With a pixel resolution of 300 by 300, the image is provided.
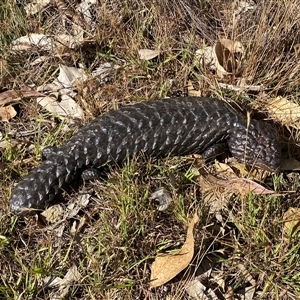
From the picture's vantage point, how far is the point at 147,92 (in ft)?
12.9

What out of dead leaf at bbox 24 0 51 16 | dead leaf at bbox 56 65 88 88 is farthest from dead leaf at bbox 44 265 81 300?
dead leaf at bbox 24 0 51 16

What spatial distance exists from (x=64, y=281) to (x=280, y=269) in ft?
3.88

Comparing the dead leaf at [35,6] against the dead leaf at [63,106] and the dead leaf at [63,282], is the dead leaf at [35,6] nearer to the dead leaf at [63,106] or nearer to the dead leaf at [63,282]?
the dead leaf at [63,106]

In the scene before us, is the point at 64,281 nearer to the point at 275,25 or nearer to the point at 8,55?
the point at 8,55

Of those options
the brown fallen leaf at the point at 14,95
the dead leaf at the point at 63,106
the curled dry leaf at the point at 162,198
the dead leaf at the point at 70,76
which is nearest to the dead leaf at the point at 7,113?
the brown fallen leaf at the point at 14,95

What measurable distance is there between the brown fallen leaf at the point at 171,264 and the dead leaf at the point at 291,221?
56cm

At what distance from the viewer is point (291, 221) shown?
3.39 metres

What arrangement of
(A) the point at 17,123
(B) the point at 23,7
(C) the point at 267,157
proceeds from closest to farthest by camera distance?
1. (C) the point at 267,157
2. (A) the point at 17,123
3. (B) the point at 23,7

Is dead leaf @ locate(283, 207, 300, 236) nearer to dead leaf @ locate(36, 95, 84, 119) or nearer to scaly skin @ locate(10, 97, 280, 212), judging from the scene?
scaly skin @ locate(10, 97, 280, 212)

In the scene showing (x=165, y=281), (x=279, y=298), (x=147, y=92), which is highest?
(x=147, y=92)

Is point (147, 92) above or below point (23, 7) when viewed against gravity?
below

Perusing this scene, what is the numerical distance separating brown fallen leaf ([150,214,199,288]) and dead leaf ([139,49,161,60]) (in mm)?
1343

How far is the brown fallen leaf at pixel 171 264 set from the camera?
3197 mm

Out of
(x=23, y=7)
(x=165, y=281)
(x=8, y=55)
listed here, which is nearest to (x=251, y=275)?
(x=165, y=281)
